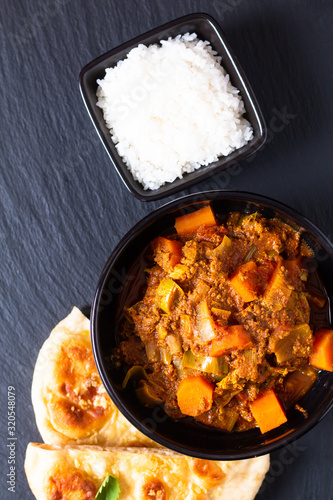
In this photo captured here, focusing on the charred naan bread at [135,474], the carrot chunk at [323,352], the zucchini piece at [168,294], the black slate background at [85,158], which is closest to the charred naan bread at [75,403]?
the charred naan bread at [135,474]

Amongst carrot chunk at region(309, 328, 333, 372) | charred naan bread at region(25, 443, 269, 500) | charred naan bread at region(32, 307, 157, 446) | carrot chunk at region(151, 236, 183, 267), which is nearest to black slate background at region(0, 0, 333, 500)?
charred naan bread at region(32, 307, 157, 446)

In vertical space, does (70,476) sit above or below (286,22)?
below

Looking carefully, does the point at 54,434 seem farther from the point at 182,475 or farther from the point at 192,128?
the point at 192,128

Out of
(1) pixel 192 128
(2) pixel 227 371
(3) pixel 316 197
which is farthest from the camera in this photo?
(3) pixel 316 197

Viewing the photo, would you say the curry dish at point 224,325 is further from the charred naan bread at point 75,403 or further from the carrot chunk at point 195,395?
the charred naan bread at point 75,403

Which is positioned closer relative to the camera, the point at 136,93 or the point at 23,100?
the point at 136,93

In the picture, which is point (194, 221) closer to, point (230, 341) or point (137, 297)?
point (137, 297)

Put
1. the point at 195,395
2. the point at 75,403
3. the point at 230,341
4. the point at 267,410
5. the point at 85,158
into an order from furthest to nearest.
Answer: the point at 85,158, the point at 75,403, the point at 267,410, the point at 195,395, the point at 230,341

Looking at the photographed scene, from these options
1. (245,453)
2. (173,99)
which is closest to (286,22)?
(173,99)

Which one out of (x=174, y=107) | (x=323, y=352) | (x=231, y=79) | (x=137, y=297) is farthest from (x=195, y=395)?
(x=231, y=79)
